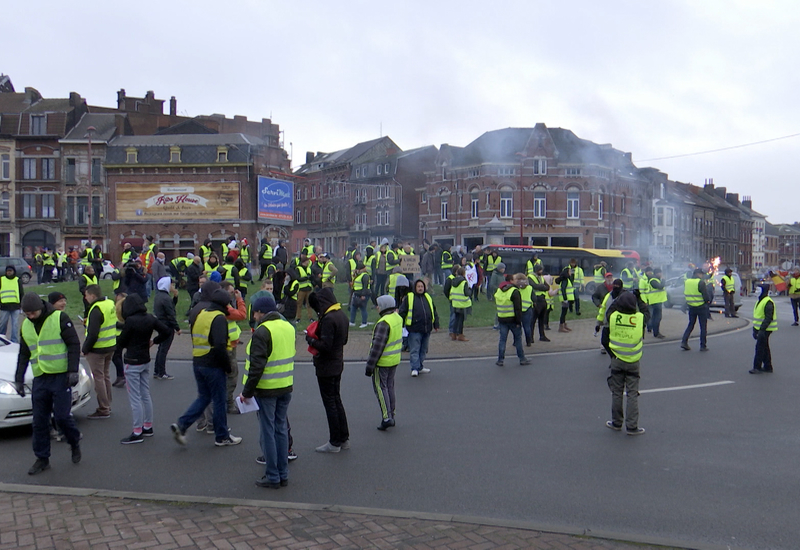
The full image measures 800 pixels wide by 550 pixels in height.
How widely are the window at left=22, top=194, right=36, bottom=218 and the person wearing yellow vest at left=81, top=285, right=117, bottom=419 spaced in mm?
52361

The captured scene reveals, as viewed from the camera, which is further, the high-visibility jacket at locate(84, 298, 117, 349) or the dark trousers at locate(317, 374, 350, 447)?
the high-visibility jacket at locate(84, 298, 117, 349)

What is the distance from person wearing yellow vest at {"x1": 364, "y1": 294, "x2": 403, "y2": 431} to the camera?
→ 27.0 ft

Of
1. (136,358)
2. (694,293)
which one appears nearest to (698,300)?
(694,293)

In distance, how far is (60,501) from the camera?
5785mm

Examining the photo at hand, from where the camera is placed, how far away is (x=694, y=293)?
49.0ft

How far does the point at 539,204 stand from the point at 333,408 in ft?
158

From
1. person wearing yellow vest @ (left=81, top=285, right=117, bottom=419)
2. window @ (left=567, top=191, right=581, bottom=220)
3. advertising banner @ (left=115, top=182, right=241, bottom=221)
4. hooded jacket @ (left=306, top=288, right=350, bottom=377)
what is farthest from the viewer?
window @ (left=567, top=191, right=581, bottom=220)

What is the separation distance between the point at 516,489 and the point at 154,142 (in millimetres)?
51398

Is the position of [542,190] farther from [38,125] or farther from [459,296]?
[459,296]

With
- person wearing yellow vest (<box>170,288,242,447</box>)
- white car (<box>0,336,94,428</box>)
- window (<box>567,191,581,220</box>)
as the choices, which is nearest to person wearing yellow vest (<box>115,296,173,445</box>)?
white car (<box>0,336,94,428</box>)

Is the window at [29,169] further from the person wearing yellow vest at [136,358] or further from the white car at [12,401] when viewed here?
the person wearing yellow vest at [136,358]

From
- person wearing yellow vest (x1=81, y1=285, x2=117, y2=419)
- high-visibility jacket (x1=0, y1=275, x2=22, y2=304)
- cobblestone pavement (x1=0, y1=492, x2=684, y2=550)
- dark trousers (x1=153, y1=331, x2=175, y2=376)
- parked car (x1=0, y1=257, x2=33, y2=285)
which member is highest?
parked car (x1=0, y1=257, x2=33, y2=285)

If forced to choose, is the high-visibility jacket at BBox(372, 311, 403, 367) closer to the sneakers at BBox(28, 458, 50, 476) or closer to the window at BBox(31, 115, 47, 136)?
the sneakers at BBox(28, 458, 50, 476)

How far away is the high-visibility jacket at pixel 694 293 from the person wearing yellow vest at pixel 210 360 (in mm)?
10827
